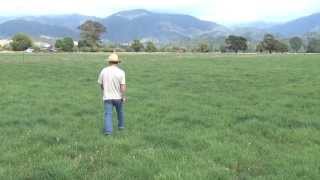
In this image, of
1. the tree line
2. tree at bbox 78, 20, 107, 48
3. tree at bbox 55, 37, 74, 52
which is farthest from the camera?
tree at bbox 78, 20, 107, 48

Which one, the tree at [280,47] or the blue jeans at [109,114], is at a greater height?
the blue jeans at [109,114]

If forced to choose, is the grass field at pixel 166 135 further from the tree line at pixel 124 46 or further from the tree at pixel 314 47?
the tree at pixel 314 47

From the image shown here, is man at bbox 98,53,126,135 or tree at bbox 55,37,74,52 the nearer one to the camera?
man at bbox 98,53,126,135

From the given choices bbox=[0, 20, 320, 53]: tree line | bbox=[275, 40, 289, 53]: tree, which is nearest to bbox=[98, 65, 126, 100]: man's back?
bbox=[0, 20, 320, 53]: tree line

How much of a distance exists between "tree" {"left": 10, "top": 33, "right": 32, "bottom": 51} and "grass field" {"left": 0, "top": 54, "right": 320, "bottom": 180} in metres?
105

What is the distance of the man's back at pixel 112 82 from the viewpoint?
15719mm

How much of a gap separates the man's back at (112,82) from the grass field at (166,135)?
104cm

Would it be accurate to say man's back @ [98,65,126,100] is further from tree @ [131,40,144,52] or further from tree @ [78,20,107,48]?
tree @ [78,20,107,48]

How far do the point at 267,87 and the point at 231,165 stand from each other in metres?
19.3

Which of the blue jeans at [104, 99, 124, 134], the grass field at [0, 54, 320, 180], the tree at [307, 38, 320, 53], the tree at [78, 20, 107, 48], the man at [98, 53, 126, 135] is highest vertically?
the tree at [78, 20, 107, 48]

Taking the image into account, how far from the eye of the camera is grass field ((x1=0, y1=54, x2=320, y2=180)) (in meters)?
11.5

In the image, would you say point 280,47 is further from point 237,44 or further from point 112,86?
point 112,86

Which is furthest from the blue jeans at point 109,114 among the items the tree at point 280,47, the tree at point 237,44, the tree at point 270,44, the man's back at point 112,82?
the tree at point 237,44

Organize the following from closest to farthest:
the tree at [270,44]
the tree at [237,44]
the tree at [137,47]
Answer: the tree at [137,47] < the tree at [270,44] < the tree at [237,44]
